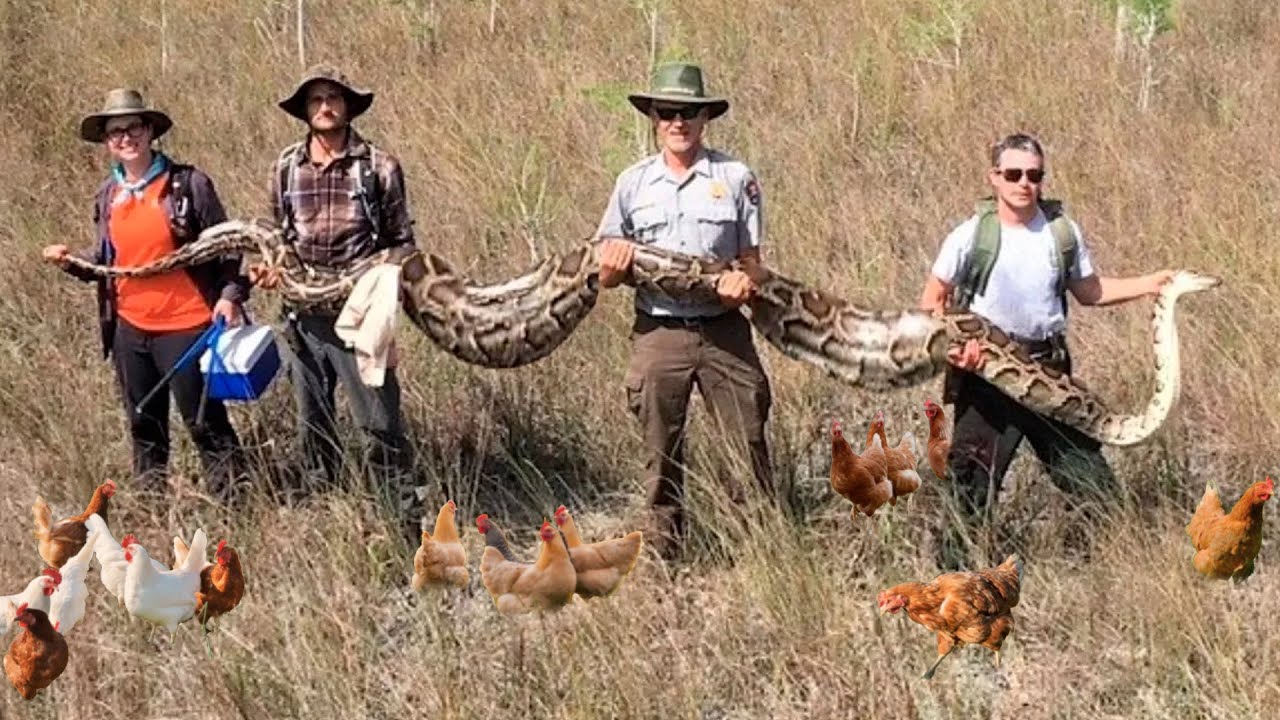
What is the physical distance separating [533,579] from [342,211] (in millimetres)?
2290

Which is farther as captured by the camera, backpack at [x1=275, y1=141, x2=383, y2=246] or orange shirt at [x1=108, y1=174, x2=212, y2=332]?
orange shirt at [x1=108, y1=174, x2=212, y2=332]

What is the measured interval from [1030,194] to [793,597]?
1598 millimetres

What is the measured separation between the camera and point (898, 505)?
16.4 feet

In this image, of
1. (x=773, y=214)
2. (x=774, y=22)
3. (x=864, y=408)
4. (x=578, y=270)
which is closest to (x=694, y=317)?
(x=578, y=270)

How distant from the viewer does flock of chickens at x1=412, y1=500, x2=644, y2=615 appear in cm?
323

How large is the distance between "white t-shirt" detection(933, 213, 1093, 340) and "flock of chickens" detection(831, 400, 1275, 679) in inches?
24.0

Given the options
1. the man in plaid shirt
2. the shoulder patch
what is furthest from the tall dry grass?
the shoulder patch

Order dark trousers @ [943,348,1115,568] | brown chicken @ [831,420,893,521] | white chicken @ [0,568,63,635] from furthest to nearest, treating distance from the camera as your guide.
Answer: dark trousers @ [943,348,1115,568], brown chicken @ [831,420,893,521], white chicken @ [0,568,63,635]

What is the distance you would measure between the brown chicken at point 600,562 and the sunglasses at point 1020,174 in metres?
1.94

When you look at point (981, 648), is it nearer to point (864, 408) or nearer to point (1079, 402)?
point (1079, 402)

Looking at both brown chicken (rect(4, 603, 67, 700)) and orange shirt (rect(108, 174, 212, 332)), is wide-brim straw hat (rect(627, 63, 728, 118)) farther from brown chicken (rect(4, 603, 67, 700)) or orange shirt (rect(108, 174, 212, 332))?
brown chicken (rect(4, 603, 67, 700))

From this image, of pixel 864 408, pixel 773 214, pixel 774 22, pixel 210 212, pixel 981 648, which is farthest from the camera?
pixel 774 22

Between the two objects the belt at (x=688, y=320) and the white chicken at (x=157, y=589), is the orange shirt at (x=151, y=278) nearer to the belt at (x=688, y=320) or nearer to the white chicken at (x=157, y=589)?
the belt at (x=688, y=320)

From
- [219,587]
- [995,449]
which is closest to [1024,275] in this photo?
[995,449]
